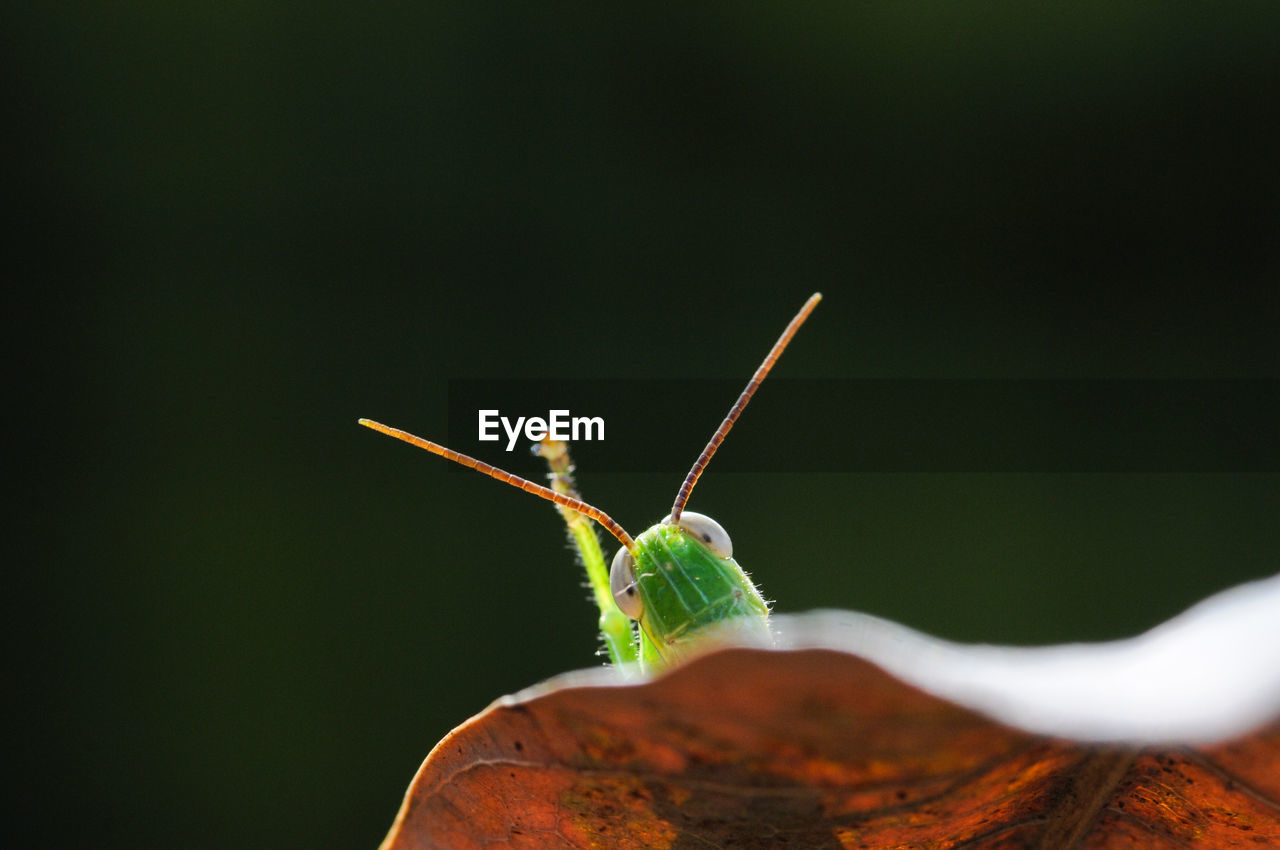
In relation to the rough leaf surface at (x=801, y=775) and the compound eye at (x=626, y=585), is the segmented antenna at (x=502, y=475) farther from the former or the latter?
the rough leaf surface at (x=801, y=775)

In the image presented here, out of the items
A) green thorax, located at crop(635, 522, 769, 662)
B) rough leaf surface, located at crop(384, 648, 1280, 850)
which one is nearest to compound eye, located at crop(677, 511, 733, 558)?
green thorax, located at crop(635, 522, 769, 662)

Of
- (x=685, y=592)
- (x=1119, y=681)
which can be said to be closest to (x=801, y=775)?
(x=1119, y=681)

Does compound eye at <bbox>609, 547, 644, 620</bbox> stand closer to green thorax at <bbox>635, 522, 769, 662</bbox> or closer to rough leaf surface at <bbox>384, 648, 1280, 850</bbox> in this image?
green thorax at <bbox>635, 522, 769, 662</bbox>

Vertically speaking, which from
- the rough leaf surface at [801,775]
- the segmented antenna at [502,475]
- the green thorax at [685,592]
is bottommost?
the rough leaf surface at [801,775]

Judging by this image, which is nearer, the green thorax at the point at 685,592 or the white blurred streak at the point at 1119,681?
the white blurred streak at the point at 1119,681

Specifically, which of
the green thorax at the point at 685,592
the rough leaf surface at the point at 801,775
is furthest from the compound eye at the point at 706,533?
the rough leaf surface at the point at 801,775

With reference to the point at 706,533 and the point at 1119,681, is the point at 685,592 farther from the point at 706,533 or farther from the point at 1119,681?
the point at 1119,681

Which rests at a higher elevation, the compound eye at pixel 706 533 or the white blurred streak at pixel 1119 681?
the compound eye at pixel 706 533
